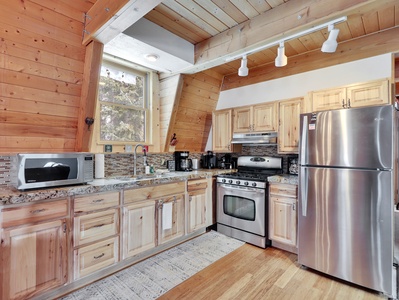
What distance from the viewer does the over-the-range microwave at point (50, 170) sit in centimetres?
185

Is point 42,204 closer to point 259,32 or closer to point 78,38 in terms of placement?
point 78,38

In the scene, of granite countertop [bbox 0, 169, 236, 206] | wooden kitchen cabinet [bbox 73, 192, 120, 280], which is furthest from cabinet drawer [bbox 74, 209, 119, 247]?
granite countertop [bbox 0, 169, 236, 206]

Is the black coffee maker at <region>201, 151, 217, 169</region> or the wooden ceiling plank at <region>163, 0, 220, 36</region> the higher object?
the wooden ceiling plank at <region>163, 0, 220, 36</region>

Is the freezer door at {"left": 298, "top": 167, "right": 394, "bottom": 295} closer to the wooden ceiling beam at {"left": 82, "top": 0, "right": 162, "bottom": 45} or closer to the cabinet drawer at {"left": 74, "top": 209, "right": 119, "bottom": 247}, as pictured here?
the cabinet drawer at {"left": 74, "top": 209, "right": 119, "bottom": 247}

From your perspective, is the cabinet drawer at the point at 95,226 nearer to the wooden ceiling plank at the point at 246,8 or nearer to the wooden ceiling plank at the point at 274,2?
the wooden ceiling plank at the point at 246,8

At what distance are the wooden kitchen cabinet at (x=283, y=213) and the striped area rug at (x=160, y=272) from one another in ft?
1.86

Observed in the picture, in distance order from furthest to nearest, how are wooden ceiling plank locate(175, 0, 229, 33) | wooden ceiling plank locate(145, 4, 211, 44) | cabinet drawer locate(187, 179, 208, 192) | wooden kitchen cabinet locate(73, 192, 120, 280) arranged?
cabinet drawer locate(187, 179, 208, 192) → wooden ceiling plank locate(145, 4, 211, 44) → wooden ceiling plank locate(175, 0, 229, 33) → wooden kitchen cabinet locate(73, 192, 120, 280)

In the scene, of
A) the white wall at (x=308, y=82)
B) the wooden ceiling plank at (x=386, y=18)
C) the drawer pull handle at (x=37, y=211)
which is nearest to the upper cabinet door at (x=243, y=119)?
the white wall at (x=308, y=82)

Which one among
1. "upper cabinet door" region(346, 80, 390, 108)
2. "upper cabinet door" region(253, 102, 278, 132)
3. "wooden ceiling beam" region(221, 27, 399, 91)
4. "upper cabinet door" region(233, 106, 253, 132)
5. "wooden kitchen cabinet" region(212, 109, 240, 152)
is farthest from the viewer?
"wooden kitchen cabinet" region(212, 109, 240, 152)

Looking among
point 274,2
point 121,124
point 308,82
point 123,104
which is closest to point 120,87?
point 123,104

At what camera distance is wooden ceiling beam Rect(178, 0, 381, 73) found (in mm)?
1861

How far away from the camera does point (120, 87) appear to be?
3229 mm

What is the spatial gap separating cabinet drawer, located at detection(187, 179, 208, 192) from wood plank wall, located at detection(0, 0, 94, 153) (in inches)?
67.2

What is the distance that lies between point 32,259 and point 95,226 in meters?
0.53
